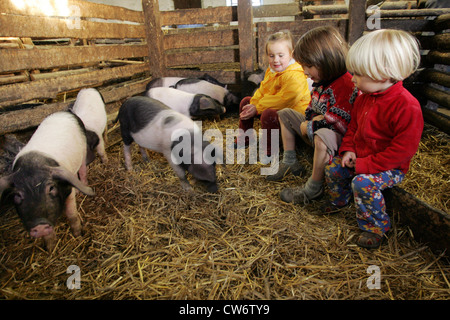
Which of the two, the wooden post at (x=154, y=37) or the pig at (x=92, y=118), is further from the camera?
the wooden post at (x=154, y=37)

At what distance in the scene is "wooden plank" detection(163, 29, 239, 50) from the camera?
17.2 ft

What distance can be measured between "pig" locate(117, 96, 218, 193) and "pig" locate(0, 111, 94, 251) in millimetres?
849

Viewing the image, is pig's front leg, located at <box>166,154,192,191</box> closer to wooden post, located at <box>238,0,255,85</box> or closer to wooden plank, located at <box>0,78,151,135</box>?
wooden plank, located at <box>0,78,151,135</box>

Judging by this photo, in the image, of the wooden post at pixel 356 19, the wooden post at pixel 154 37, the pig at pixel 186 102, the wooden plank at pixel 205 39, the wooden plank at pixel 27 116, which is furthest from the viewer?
the wooden plank at pixel 205 39

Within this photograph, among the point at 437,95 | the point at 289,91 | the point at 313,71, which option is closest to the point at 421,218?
the point at 313,71

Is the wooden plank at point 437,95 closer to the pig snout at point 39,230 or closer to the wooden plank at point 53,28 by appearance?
the pig snout at point 39,230

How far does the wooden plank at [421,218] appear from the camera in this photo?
1811 mm

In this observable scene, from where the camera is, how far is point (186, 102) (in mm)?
4938

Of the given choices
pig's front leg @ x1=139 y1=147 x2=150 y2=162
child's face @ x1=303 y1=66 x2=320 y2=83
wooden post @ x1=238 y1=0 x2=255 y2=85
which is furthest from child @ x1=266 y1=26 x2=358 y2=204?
wooden post @ x1=238 y1=0 x2=255 y2=85

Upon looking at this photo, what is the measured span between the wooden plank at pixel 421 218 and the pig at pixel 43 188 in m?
2.27

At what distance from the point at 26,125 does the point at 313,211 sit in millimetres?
3110

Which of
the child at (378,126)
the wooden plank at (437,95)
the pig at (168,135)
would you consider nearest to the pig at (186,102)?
the pig at (168,135)
